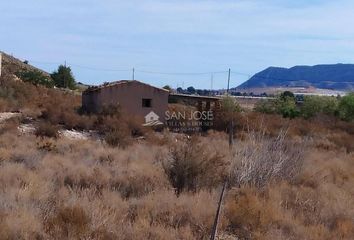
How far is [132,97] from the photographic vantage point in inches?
1718

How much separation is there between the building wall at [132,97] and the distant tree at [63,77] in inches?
1681

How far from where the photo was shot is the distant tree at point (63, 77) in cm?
8583

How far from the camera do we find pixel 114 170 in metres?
15.7

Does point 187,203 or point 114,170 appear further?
point 114,170

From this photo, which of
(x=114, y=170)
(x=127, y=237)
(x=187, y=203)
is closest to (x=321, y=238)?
(x=187, y=203)

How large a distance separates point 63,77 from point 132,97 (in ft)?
147

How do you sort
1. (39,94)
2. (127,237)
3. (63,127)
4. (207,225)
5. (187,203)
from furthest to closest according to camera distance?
(39,94)
(63,127)
(187,203)
(207,225)
(127,237)

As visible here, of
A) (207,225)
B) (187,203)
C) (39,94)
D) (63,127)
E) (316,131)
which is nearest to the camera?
(207,225)

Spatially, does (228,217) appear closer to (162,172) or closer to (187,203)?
(187,203)

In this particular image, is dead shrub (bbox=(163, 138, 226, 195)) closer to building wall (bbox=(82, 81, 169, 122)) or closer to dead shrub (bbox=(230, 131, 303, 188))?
dead shrub (bbox=(230, 131, 303, 188))

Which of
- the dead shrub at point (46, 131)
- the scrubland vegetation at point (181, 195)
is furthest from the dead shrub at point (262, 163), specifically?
the dead shrub at point (46, 131)

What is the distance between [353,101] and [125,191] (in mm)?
44686

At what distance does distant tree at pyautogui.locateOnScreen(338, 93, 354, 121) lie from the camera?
53.1 meters

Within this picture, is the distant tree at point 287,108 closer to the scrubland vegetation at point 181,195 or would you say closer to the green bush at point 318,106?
the green bush at point 318,106
